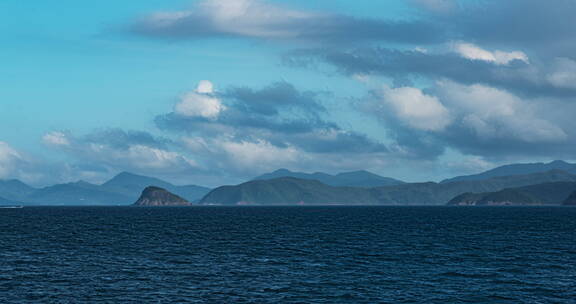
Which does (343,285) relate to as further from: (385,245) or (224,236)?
(224,236)

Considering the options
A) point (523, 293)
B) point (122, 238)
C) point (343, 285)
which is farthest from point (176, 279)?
point (122, 238)

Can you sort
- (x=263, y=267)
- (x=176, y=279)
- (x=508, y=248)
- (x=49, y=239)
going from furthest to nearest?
(x=49, y=239) → (x=508, y=248) → (x=263, y=267) → (x=176, y=279)

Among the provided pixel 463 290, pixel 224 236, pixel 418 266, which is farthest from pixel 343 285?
pixel 224 236

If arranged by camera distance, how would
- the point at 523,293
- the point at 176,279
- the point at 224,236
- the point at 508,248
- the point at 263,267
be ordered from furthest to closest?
the point at 224,236 → the point at 508,248 → the point at 263,267 → the point at 176,279 → the point at 523,293

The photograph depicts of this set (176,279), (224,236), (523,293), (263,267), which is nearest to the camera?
(523,293)

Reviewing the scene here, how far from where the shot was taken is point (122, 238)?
5187 inches

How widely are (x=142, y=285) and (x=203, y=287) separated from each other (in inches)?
285

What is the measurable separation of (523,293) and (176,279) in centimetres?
4016

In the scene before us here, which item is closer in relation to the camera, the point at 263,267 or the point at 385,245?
the point at 263,267

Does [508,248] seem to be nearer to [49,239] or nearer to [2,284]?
[2,284]

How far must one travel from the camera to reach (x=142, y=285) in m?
70.1

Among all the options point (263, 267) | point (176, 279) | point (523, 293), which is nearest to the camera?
point (523, 293)

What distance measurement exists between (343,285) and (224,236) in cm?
7206

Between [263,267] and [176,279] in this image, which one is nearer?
[176,279]
